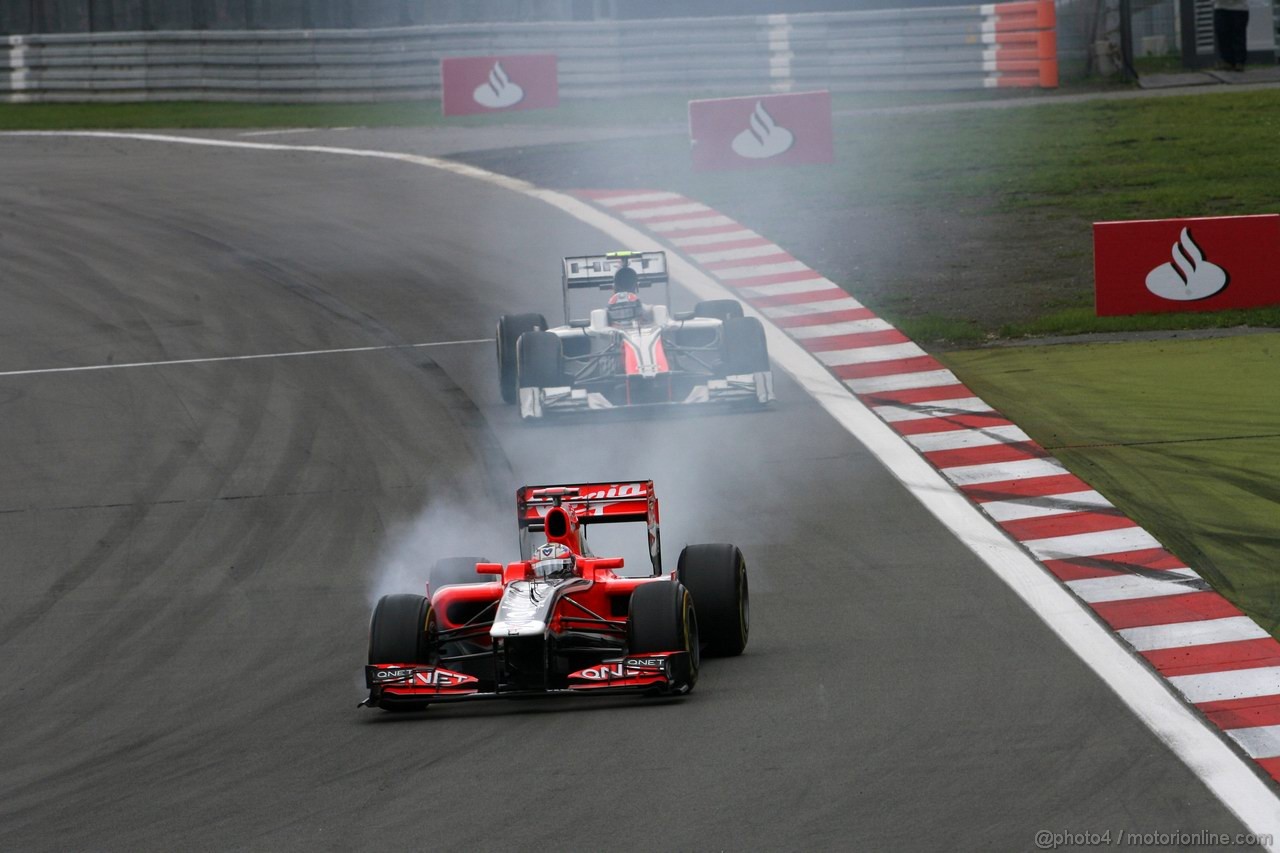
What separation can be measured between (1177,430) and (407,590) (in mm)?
7008

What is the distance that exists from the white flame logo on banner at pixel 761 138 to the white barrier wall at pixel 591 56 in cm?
550

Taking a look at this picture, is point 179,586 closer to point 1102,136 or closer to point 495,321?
point 495,321

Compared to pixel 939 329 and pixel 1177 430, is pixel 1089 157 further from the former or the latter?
pixel 1177 430

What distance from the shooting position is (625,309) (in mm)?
16938

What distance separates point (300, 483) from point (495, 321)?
19.5 feet

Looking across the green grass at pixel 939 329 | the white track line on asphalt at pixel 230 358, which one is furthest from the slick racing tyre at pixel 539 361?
the green grass at pixel 939 329

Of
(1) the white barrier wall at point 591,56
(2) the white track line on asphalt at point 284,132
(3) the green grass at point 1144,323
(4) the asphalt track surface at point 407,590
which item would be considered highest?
(1) the white barrier wall at point 591,56

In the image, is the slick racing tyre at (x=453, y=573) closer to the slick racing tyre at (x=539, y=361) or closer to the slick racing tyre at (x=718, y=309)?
the slick racing tyre at (x=539, y=361)

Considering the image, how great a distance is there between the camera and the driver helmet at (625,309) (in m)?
16.9

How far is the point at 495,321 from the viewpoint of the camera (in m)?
20.4

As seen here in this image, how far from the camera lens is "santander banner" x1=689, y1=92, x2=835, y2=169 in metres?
26.4

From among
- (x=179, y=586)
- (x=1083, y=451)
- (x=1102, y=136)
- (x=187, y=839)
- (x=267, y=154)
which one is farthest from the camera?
(x=267, y=154)

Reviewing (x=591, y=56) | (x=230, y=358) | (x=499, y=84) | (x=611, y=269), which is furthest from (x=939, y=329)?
(x=591, y=56)

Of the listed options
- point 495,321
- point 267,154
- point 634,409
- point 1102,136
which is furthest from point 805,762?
point 267,154
